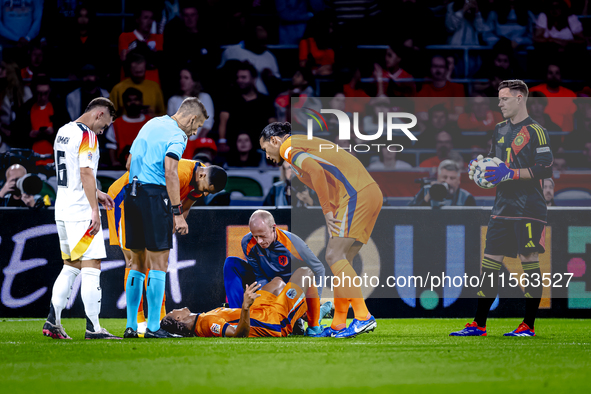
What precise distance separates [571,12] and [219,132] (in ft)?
20.6

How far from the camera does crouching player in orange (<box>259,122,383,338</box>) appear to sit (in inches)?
220

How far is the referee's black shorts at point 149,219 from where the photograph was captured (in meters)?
5.53

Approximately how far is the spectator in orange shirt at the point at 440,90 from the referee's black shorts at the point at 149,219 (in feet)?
18.1

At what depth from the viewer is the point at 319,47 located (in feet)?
35.3

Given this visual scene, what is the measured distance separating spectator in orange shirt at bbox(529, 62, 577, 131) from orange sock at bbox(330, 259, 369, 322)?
561cm

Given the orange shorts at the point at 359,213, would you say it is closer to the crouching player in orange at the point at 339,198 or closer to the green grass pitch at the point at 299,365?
the crouching player in orange at the point at 339,198

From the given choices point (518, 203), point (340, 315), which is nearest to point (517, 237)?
point (518, 203)

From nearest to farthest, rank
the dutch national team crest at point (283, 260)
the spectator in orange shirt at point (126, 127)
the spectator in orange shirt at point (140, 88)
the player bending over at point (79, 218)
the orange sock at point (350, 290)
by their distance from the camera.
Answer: the player bending over at point (79, 218), the orange sock at point (350, 290), the dutch national team crest at point (283, 260), the spectator in orange shirt at point (126, 127), the spectator in orange shirt at point (140, 88)

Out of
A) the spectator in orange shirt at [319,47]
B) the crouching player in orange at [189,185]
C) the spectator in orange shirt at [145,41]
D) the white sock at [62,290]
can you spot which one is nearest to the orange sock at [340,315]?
the crouching player in orange at [189,185]

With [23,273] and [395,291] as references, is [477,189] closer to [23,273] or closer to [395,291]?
[395,291]

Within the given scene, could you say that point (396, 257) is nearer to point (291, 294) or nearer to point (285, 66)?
point (291, 294)

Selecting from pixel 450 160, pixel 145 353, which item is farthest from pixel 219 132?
pixel 145 353

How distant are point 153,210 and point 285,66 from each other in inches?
237

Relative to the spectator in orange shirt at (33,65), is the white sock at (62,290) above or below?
below
